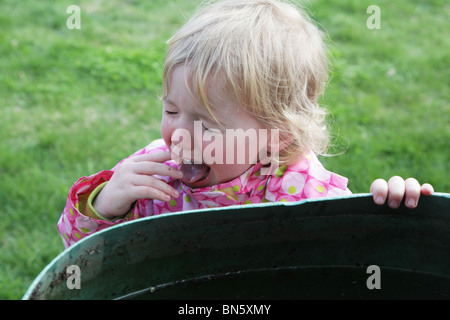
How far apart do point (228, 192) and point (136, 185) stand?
0.30 m

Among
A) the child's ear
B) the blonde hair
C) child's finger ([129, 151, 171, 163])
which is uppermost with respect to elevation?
the blonde hair

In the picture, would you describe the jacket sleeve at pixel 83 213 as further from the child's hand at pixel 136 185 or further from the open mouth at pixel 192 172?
the open mouth at pixel 192 172

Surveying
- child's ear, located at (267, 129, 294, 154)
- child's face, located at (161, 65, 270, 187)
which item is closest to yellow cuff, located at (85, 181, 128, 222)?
child's face, located at (161, 65, 270, 187)

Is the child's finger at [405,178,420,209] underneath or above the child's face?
underneath

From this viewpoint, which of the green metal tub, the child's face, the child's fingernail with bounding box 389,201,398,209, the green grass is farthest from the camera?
the green grass

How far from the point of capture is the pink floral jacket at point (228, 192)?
1757 mm

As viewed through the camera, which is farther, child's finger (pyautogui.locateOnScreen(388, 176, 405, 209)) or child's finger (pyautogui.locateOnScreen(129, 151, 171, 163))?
child's finger (pyautogui.locateOnScreen(129, 151, 171, 163))

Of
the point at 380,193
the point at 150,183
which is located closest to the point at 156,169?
the point at 150,183

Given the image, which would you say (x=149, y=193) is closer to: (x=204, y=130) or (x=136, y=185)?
(x=136, y=185)

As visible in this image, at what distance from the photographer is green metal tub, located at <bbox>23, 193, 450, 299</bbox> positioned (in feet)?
4.41

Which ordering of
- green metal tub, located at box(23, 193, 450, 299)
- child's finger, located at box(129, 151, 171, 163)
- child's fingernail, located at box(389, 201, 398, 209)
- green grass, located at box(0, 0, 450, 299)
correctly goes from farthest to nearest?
1. green grass, located at box(0, 0, 450, 299)
2. child's finger, located at box(129, 151, 171, 163)
3. child's fingernail, located at box(389, 201, 398, 209)
4. green metal tub, located at box(23, 193, 450, 299)

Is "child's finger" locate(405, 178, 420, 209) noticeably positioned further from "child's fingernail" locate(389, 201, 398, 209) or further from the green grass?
the green grass

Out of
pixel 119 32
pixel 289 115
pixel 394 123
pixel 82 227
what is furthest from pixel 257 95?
pixel 119 32

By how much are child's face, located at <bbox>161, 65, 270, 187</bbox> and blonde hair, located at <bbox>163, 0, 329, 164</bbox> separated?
28mm
